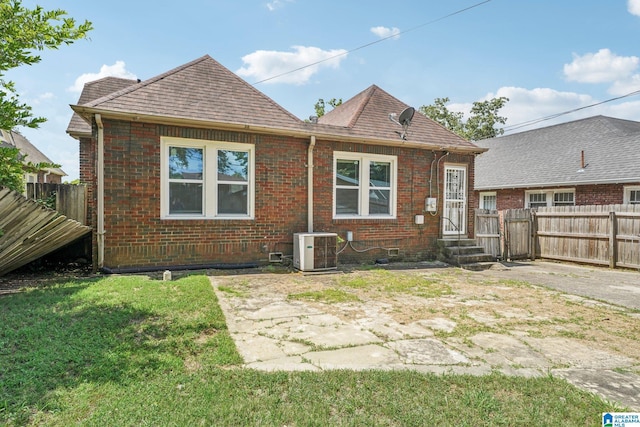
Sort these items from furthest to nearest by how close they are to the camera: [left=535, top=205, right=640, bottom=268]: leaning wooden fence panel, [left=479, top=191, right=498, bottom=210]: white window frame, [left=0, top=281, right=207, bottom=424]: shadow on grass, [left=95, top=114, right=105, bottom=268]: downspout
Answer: [left=479, top=191, right=498, bottom=210]: white window frame
[left=535, top=205, right=640, bottom=268]: leaning wooden fence panel
[left=95, top=114, right=105, bottom=268]: downspout
[left=0, top=281, right=207, bottom=424]: shadow on grass

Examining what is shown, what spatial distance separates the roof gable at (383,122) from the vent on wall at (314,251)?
9.63ft

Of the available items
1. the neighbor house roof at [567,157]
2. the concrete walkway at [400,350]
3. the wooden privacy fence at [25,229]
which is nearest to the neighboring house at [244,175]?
the wooden privacy fence at [25,229]

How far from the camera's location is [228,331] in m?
3.84

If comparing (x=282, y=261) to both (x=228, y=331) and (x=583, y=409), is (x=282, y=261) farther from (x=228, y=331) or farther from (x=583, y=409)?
(x=583, y=409)

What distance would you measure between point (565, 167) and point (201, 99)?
47.5 feet

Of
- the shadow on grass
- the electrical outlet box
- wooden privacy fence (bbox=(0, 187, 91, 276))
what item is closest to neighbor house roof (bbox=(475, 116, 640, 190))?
the electrical outlet box

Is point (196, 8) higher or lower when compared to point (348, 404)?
higher

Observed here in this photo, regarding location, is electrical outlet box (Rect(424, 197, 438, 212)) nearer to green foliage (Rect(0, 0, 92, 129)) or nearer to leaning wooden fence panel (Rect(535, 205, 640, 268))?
leaning wooden fence panel (Rect(535, 205, 640, 268))

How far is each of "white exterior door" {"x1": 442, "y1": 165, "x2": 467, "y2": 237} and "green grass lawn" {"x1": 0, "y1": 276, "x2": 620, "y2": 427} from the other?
25.5 feet

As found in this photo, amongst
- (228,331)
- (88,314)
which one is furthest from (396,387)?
(88,314)

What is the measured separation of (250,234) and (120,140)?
3182 millimetres

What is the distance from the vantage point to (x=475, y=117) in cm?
3491

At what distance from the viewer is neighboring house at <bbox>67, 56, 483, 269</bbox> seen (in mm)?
6918

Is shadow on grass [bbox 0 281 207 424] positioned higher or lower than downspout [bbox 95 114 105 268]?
lower
